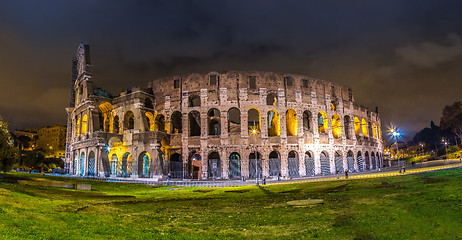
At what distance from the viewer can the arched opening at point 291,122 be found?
4467cm

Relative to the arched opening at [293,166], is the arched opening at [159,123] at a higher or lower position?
higher

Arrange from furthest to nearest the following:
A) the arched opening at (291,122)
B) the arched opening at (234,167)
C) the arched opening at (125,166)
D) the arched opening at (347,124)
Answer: the arched opening at (347,124) < the arched opening at (291,122) < the arched opening at (125,166) < the arched opening at (234,167)

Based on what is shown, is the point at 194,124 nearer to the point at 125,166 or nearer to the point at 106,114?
the point at 125,166

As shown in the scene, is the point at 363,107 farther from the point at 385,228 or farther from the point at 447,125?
the point at 385,228

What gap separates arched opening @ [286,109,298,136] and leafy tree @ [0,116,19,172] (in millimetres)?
33633

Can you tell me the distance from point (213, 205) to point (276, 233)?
23.2 feet

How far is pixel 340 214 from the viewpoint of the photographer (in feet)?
35.4

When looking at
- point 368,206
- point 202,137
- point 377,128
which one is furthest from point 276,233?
point 377,128

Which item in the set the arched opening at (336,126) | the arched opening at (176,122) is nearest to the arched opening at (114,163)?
the arched opening at (176,122)

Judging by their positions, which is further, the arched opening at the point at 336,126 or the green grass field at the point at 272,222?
the arched opening at the point at 336,126

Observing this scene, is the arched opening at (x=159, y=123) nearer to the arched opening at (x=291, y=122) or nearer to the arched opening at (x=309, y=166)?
the arched opening at (x=291, y=122)

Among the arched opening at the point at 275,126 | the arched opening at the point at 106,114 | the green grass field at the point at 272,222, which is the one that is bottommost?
the green grass field at the point at 272,222

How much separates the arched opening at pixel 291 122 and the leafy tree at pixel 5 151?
1324 inches

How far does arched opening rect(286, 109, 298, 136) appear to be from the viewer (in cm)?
4467
